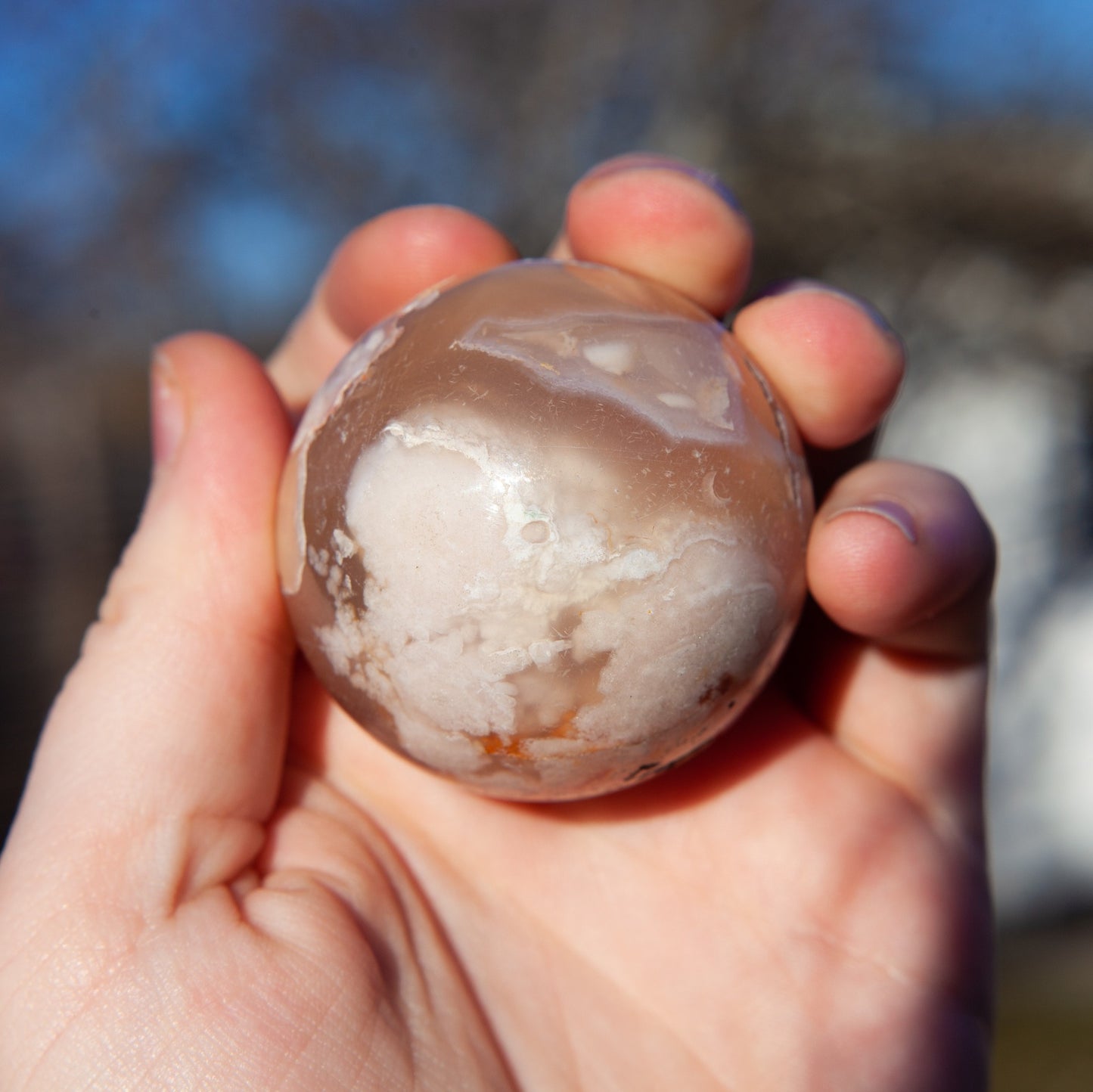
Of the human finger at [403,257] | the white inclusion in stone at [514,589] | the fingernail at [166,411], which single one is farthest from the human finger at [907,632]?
the fingernail at [166,411]

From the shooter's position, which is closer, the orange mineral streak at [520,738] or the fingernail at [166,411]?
the orange mineral streak at [520,738]

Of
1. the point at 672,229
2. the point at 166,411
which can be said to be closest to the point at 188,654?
the point at 166,411

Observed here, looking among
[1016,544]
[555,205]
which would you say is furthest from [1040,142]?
[555,205]

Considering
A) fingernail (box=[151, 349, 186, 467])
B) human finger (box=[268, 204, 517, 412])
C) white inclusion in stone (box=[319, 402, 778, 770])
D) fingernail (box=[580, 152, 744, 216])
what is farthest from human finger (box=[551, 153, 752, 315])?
fingernail (box=[151, 349, 186, 467])

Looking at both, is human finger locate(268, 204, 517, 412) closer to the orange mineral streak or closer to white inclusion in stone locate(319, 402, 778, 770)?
white inclusion in stone locate(319, 402, 778, 770)

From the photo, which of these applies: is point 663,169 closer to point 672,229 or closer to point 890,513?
point 672,229

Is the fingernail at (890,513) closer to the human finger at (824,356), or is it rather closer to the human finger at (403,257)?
the human finger at (824,356)
